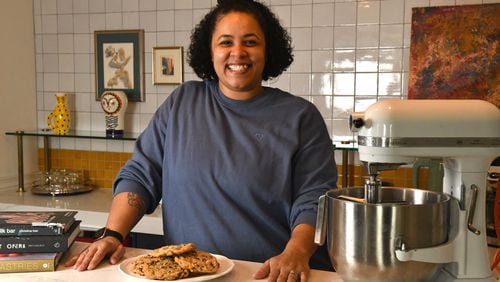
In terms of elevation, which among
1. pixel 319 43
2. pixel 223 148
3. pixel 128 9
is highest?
pixel 128 9

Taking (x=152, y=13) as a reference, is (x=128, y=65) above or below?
below

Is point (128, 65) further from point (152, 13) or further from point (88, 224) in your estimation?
point (88, 224)

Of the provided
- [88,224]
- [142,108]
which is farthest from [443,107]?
[142,108]

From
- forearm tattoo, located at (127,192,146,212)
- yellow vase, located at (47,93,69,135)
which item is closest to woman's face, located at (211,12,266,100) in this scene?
forearm tattoo, located at (127,192,146,212)

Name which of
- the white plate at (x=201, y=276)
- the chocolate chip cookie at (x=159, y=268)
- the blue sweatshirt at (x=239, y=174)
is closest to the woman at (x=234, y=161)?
the blue sweatshirt at (x=239, y=174)

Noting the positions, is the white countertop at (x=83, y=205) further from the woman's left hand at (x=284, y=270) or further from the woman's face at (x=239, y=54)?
the woman's left hand at (x=284, y=270)

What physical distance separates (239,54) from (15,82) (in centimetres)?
220

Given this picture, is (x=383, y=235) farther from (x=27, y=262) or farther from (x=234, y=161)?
(x=27, y=262)

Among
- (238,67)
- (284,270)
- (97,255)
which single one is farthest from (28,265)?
(238,67)

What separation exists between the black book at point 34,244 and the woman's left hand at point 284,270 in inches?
17.8

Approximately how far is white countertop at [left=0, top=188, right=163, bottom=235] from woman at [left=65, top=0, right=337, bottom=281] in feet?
3.65

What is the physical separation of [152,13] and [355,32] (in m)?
1.15

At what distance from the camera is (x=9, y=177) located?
3.33 meters

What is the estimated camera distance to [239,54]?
160 centimetres
